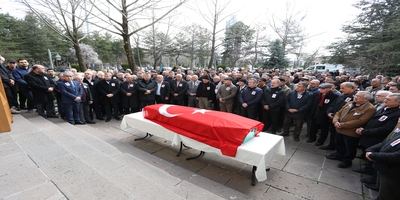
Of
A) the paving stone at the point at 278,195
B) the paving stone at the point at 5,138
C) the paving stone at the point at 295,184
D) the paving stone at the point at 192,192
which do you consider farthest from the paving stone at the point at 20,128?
the paving stone at the point at 295,184

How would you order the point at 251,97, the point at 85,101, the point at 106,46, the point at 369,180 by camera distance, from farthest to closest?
the point at 106,46 < the point at 85,101 < the point at 251,97 < the point at 369,180

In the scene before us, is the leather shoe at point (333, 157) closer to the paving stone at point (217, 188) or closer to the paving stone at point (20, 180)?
the paving stone at point (217, 188)

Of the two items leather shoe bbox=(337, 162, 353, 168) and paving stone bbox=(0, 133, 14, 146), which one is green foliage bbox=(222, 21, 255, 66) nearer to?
leather shoe bbox=(337, 162, 353, 168)

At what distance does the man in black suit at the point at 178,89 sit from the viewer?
648 centimetres

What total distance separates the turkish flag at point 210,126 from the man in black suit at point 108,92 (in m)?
2.96

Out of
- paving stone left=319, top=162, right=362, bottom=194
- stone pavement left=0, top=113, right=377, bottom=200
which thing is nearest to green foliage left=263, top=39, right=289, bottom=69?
stone pavement left=0, top=113, right=377, bottom=200

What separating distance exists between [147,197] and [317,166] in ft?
10.7

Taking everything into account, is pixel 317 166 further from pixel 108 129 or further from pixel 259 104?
pixel 108 129

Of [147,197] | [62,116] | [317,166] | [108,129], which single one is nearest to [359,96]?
[317,166]

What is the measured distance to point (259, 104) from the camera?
5234 mm

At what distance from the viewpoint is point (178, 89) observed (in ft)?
21.4

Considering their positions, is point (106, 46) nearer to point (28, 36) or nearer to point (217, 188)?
point (28, 36)

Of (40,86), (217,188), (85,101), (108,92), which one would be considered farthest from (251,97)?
(40,86)

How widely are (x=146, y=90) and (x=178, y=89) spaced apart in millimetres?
1161
